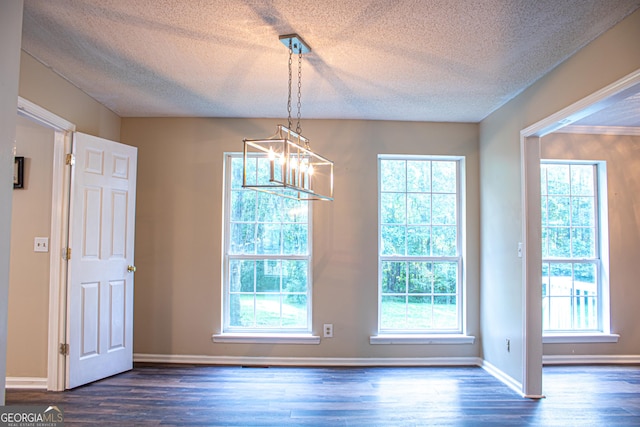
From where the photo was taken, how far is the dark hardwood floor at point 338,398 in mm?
2955

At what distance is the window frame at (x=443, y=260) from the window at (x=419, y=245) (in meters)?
0.01

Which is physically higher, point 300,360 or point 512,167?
point 512,167

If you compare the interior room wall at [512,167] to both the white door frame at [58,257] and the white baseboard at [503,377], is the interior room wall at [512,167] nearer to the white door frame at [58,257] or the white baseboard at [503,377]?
the white baseboard at [503,377]

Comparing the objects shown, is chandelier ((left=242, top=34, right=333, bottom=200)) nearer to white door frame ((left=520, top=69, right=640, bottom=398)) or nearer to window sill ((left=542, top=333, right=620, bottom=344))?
white door frame ((left=520, top=69, right=640, bottom=398))

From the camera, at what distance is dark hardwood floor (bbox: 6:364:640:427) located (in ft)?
9.70

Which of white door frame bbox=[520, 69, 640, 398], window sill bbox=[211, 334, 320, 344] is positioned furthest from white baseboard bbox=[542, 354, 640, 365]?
window sill bbox=[211, 334, 320, 344]

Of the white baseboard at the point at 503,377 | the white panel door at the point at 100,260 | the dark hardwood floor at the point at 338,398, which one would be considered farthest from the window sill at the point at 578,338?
the white panel door at the point at 100,260

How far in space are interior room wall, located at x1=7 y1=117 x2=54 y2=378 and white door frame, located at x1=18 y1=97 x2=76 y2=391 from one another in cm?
13

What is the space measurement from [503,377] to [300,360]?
6.21ft

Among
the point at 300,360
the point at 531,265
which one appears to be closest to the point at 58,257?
the point at 300,360

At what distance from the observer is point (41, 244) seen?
3580mm

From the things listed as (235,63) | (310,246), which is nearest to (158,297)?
(310,246)

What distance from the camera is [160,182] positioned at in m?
4.45

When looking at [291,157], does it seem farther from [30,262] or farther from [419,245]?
[30,262]
